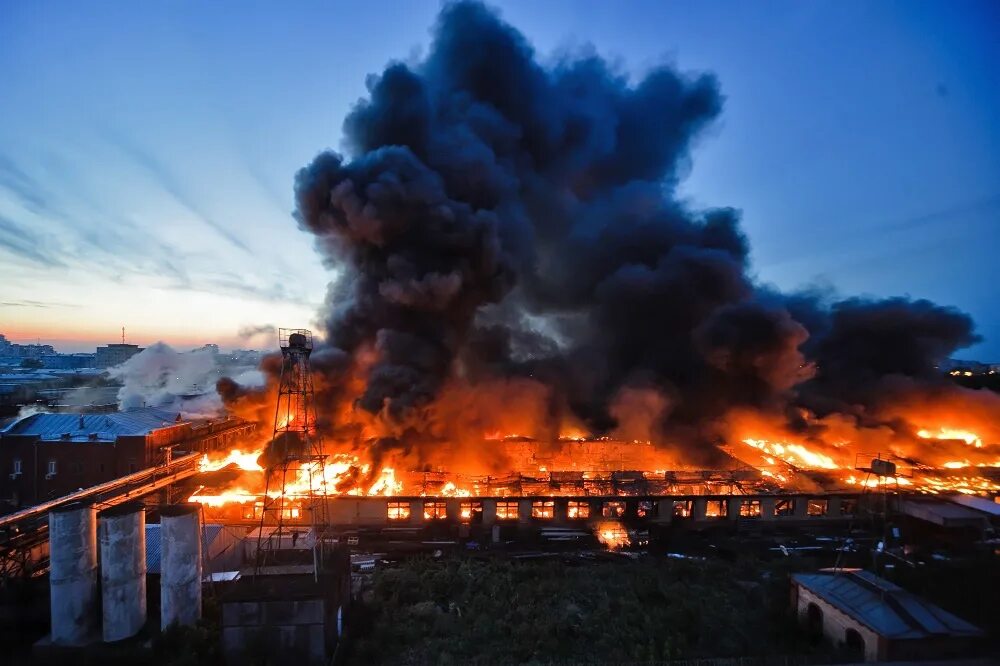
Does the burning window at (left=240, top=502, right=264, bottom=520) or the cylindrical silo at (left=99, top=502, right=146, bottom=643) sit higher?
the cylindrical silo at (left=99, top=502, right=146, bottom=643)

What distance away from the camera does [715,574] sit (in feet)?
68.5

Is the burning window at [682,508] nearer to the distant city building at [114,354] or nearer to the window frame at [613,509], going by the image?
the window frame at [613,509]

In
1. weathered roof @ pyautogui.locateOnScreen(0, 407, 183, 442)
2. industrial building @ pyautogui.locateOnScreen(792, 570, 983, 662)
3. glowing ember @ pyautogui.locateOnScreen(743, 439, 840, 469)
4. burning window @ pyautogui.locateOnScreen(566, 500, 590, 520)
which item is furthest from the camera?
glowing ember @ pyautogui.locateOnScreen(743, 439, 840, 469)

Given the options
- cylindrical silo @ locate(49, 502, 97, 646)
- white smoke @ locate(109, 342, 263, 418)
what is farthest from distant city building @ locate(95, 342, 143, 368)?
cylindrical silo @ locate(49, 502, 97, 646)

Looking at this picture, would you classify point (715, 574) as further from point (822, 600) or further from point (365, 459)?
point (365, 459)

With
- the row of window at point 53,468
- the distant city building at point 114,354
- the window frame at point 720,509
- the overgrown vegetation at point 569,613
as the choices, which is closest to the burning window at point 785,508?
the window frame at point 720,509

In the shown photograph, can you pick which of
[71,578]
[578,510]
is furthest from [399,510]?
[71,578]

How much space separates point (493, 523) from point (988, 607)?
17991 mm

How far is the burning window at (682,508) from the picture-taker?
92.1ft

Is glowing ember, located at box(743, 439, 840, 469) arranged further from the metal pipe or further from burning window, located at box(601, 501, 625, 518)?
the metal pipe

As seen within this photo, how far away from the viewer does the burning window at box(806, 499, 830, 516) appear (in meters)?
28.8

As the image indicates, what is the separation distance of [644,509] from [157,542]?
838 inches

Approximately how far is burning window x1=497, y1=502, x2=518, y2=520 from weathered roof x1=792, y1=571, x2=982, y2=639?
1341 cm

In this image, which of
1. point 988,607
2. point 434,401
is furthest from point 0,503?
point 988,607
